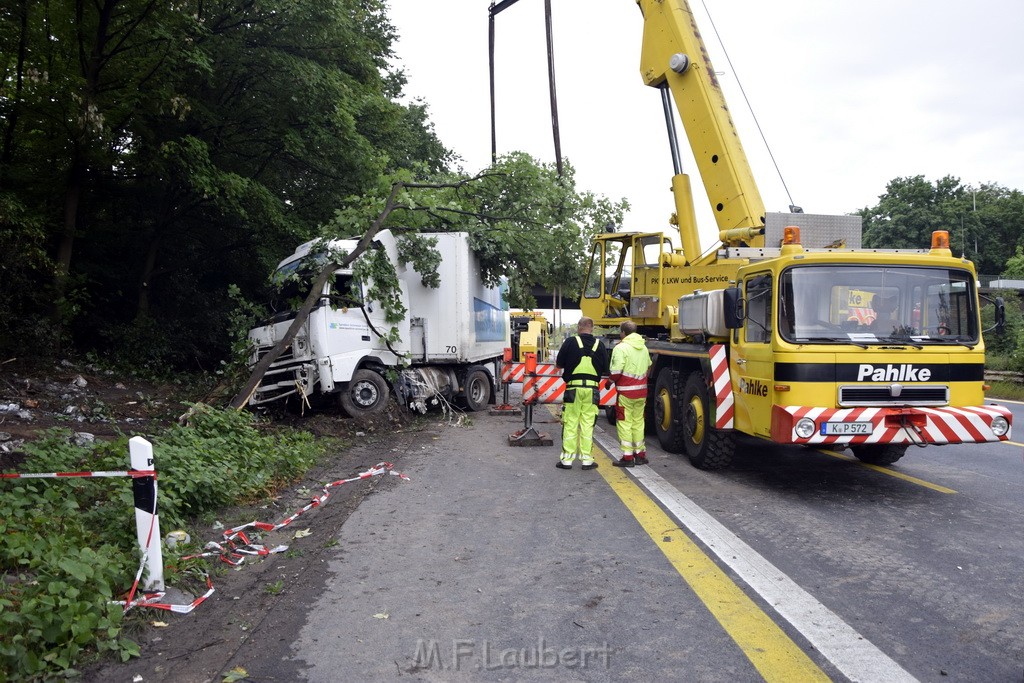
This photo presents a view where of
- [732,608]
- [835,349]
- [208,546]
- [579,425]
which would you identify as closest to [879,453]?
[835,349]

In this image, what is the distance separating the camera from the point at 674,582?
4793mm

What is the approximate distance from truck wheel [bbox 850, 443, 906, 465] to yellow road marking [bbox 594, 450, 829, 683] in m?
3.61

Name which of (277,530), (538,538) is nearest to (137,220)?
(277,530)

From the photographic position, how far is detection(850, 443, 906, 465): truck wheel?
8781mm

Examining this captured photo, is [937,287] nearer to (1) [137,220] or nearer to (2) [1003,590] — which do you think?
(2) [1003,590]

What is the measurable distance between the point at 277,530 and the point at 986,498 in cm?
634

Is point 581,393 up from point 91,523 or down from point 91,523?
up

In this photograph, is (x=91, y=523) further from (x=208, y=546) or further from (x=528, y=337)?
(x=528, y=337)

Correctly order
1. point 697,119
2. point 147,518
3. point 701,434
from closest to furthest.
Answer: point 147,518 < point 701,434 < point 697,119

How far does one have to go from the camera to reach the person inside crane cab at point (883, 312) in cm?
723

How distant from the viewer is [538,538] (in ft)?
19.2

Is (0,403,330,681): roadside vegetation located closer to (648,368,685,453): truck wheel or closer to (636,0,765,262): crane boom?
(648,368,685,453): truck wheel

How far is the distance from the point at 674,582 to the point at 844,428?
299 centimetres

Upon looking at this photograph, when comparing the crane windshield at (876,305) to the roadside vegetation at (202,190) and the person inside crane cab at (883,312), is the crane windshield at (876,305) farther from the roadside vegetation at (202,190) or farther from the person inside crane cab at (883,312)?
the roadside vegetation at (202,190)
